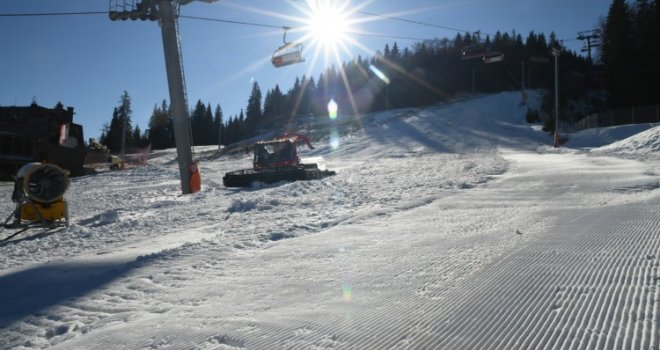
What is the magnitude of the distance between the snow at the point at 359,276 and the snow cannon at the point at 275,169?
765 centimetres

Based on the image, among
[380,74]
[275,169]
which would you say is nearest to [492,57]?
[275,169]

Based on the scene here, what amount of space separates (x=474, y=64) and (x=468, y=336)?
342ft

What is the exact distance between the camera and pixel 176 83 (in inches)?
719

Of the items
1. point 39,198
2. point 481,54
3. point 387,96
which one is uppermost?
point 387,96

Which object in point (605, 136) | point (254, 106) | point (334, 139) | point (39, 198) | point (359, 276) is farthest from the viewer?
point (254, 106)

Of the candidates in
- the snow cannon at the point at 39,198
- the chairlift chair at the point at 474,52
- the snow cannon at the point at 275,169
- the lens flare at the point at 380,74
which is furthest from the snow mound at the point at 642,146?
the lens flare at the point at 380,74

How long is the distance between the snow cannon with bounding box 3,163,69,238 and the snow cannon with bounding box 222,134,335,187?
27.2ft

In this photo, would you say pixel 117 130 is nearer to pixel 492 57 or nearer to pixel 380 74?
pixel 380 74

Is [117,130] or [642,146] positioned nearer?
[642,146]

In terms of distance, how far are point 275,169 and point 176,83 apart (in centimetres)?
517

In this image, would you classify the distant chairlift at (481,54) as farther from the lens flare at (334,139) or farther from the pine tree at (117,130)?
the pine tree at (117,130)

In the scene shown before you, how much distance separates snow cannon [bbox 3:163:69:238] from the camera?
9.57 m

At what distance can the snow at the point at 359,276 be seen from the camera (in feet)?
10.5

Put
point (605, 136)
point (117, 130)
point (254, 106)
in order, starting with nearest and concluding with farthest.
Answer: point (605, 136)
point (117, 130)
point (254, 106)
